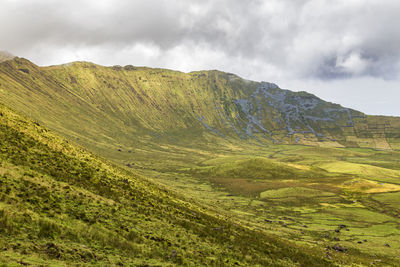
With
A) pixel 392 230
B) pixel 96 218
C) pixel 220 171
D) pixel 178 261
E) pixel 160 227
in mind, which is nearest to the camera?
pixel 178 261

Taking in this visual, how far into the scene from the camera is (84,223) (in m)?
21.5

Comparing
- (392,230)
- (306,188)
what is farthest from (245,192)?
(392,230)

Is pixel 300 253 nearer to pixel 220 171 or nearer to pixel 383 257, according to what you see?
pixel 383 257

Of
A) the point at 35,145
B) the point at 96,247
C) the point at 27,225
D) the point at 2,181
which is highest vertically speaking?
the point at 35,145

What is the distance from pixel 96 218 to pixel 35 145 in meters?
20.0

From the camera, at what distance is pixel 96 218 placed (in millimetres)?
23516

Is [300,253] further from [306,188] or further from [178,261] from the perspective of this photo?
[306,188]

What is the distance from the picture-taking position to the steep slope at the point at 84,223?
16.5m

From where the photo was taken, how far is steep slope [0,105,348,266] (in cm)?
1653

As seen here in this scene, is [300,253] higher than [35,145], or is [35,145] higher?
[35,145]

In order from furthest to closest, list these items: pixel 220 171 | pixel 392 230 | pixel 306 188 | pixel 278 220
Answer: pixel 220 171 → pixel 306 188 → pixel 278 220 → pixel 392 230

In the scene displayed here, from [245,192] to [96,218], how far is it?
10598cm

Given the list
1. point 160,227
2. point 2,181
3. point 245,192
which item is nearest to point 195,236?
point 160,227

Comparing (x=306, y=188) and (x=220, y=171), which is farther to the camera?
(x=220, y=171)
